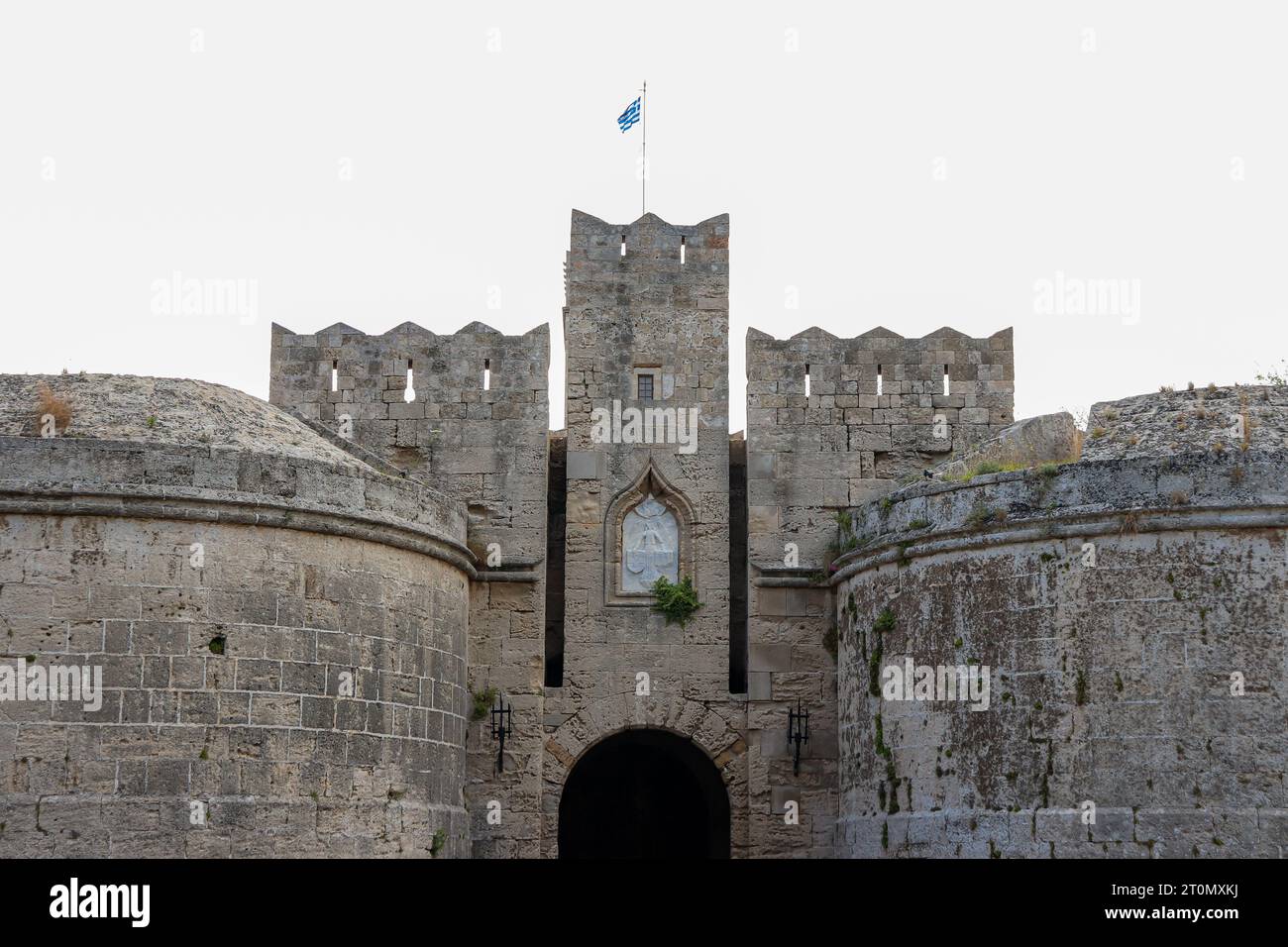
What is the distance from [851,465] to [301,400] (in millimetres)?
6121

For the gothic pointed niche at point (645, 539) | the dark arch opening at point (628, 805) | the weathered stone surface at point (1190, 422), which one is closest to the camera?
the weathered stone surface at point (1190, 422)

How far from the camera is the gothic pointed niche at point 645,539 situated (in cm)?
1945

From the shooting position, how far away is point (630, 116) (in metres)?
21.3

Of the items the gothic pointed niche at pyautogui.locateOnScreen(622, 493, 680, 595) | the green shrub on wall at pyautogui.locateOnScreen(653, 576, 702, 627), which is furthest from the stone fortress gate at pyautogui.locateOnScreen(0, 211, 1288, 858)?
the green shrub on wall at pyautogui.locateOnScreen(653, 576, 702, 627)

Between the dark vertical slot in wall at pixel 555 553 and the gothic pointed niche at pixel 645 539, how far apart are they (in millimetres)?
670

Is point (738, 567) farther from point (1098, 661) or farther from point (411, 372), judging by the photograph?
point (1098, 661)

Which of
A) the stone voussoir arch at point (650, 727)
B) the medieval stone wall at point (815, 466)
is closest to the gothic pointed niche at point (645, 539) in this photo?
the medieval stone wall at point (815, 466)

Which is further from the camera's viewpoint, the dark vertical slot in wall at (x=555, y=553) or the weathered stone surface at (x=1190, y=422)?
the dark vertical slot in wall at (x=555, y=553)

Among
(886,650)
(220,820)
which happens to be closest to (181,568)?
(220,820)

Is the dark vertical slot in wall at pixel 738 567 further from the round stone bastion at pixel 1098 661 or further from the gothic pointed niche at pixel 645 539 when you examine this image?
the round stone bastion at pixel 1098 661

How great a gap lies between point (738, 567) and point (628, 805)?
474cm

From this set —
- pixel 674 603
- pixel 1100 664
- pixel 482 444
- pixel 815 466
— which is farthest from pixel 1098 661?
pixel 482 444

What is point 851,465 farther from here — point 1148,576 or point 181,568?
point 181,568

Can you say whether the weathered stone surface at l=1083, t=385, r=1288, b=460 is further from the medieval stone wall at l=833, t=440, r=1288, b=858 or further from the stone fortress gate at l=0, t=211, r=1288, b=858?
the medieval stone wall at l=833, t=440, r=1288, b=858
